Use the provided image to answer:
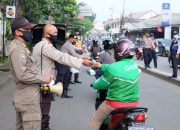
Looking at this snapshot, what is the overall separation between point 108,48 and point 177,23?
3684 centimetres

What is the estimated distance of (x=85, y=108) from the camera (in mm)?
9977

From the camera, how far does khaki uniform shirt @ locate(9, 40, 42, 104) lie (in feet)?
15.2

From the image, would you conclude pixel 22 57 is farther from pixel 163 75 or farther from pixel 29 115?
pixel 163 75

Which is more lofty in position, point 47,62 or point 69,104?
point 47,62

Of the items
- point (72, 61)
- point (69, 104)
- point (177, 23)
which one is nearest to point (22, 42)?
point (72, 61)

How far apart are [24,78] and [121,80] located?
1.12 metres

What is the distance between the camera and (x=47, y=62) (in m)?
6.29

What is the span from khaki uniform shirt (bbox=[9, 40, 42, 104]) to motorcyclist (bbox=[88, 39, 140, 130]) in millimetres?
801

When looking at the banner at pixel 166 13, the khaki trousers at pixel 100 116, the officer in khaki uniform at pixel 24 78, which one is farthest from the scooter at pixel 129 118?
the banner at pixel 166 13

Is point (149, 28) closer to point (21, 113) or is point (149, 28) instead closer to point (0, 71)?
point (0, 71)

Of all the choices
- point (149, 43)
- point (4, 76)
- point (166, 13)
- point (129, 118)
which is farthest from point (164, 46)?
point (129, 118)

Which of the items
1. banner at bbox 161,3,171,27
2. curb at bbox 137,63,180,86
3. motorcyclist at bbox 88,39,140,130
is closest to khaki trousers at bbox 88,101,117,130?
motorcyclist at bbox 88,39,140,130

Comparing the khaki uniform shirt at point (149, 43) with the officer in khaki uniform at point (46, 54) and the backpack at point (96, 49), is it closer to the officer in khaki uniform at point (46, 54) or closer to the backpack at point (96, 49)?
the backpack at point (96, 49)

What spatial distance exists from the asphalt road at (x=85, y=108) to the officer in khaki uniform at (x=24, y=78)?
219cm
